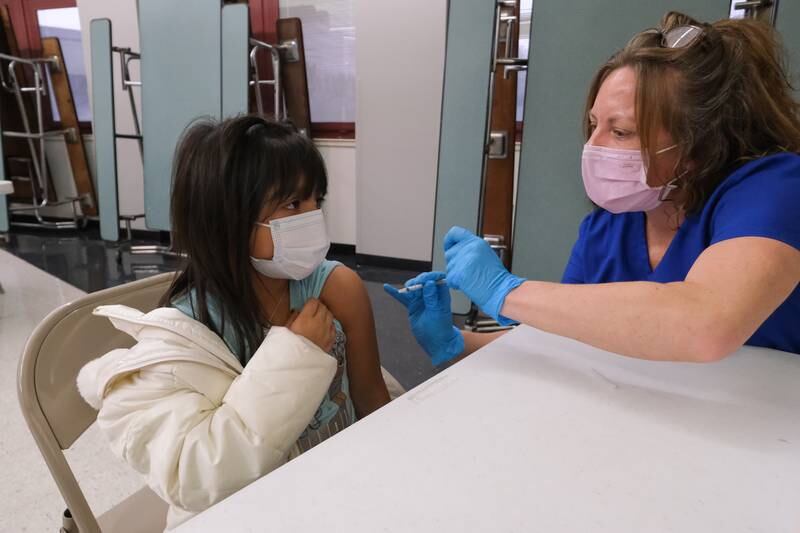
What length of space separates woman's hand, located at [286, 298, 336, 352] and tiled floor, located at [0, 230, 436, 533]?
415mm

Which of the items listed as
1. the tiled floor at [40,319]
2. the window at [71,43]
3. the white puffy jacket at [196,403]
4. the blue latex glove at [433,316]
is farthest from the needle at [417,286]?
the window at [71,43]

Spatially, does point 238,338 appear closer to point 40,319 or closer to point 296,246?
point 296,246

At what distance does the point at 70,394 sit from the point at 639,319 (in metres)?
0.79

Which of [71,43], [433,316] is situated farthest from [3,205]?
[433,316]

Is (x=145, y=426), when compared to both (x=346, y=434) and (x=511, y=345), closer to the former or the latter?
(x=346, y=434)

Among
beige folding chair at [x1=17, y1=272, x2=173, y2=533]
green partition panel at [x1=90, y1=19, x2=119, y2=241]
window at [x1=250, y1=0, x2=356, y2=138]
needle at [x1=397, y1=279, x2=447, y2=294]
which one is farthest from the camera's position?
window at [x1=250, y1=0, x2=356, y2=138]

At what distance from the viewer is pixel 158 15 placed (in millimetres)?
3535

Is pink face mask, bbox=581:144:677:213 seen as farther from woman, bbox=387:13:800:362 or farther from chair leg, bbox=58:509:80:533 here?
chair leg, bbox=58:509:80:533

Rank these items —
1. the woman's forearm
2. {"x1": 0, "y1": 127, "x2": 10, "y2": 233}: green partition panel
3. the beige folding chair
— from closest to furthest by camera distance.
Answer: the woman's forearm
the beige folding chair
{"x1": 0, "y1": 127, "x2": 10, "y2": 233}: green partition panel

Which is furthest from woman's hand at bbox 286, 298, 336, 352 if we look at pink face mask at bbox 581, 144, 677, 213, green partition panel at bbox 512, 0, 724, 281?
green partition panel at bbox 512, 0, 724, 281

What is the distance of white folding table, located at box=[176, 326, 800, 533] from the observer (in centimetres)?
43

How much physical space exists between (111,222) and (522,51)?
3.23 m

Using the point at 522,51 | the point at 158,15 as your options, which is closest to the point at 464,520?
the point at 522,51

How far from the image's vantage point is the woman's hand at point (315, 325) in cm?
79
